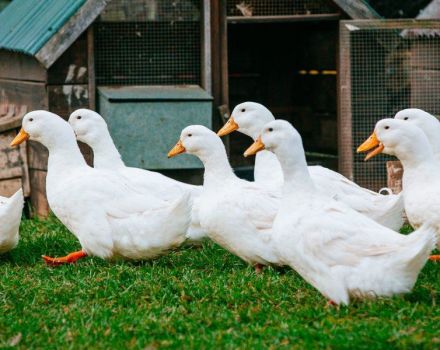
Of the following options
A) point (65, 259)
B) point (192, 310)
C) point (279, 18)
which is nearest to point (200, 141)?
point (65, 259)

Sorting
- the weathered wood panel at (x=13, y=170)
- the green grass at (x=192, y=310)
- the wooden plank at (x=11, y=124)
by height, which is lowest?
the green grass at (x=192, y=310)

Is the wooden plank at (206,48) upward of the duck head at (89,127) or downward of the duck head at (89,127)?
upward

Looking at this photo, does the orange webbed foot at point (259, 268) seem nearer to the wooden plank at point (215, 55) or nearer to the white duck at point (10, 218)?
the white duck at point (10, 218)

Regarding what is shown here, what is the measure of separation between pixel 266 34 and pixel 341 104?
3822 millimetres

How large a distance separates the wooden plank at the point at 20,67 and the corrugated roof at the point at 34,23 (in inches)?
8.5

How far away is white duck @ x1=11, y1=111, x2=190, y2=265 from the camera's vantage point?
26.2ft

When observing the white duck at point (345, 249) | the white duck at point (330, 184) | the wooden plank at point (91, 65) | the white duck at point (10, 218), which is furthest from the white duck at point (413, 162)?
the wooden plank at point (91, 65)

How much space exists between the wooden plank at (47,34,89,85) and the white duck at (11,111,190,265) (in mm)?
2714

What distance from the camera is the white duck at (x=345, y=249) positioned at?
634 cm

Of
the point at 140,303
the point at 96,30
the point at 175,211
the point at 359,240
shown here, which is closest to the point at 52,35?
the point at 96,30

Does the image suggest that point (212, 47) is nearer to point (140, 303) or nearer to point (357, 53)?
point (357, 53)

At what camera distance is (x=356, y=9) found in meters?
11.6

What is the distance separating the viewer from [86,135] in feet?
31.5

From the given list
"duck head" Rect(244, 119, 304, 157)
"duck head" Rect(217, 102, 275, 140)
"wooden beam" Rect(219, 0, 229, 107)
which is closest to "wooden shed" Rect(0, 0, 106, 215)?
"wooden beam" Rect(219, 0, 229, 107)
